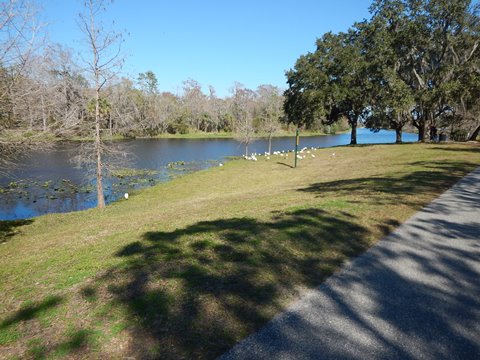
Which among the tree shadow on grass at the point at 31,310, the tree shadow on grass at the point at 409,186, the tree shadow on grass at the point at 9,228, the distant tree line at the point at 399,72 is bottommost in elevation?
the tree shadow on grass at the point at 9,228

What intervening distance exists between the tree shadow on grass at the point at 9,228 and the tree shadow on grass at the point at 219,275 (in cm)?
836

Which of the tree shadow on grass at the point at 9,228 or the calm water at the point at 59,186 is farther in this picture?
the calm water at the point at 59,186

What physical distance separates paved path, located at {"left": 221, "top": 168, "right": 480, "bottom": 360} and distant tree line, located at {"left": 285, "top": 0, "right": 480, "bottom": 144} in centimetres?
2872

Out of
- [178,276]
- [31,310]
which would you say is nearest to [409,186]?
[178,276]

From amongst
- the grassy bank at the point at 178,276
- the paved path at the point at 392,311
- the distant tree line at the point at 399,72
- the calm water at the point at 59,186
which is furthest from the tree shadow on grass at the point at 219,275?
the distant tree line at the point at 399,72

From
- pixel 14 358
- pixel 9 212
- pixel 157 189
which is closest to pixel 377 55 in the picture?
pixel 157 189

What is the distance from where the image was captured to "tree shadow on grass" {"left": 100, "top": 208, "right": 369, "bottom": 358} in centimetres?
363

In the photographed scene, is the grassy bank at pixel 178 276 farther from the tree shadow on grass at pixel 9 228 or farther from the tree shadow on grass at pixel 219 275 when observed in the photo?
the tree shadow on grass at pixel 9 228

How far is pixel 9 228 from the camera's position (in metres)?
13.8

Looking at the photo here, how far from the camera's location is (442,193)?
9602 millimetres

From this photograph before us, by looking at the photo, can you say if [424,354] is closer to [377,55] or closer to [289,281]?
[289,281]

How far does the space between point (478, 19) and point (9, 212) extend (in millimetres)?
41159

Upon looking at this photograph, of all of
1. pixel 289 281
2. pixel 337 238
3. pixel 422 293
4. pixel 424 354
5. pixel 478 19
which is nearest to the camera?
pixel 424 354

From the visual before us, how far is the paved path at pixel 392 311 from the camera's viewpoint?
332 cm
